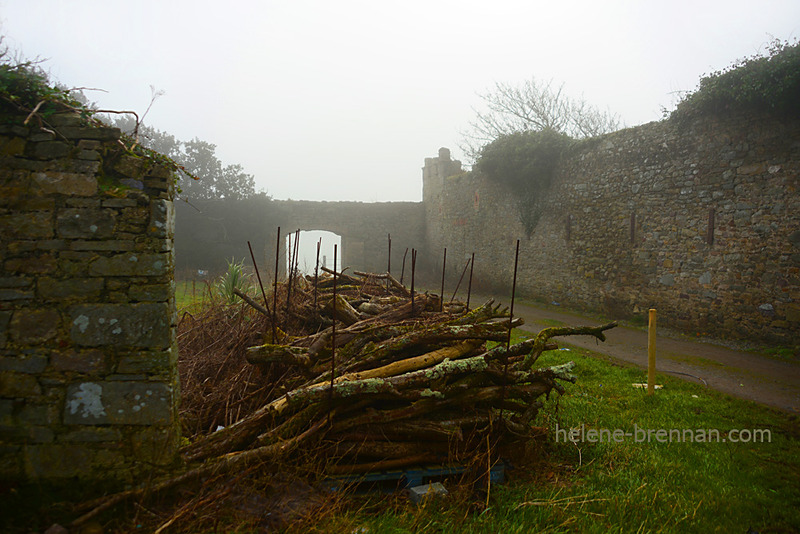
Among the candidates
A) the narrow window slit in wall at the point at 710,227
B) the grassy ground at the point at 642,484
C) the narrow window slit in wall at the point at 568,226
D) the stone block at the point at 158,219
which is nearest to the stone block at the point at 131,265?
the stone block at the point at 158,219

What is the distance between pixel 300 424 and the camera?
333 centimetres

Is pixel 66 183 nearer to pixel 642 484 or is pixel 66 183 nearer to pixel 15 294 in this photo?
pixel 15 294

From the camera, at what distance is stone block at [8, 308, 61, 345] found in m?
2.95

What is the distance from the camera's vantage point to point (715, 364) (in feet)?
23.3

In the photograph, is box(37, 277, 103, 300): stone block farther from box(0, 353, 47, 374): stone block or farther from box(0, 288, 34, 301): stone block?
box(0, 353, 47, 374): stone block

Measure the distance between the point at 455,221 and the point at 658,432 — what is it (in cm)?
1499

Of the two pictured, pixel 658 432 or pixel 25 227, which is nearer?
pixel 25 227

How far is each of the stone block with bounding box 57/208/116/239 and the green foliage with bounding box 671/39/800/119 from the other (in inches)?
386

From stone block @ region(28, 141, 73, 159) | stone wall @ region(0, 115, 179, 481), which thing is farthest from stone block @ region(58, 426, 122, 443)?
stone block @ region(28, 141, 73, 159)

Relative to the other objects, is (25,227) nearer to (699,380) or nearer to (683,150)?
(699,380)

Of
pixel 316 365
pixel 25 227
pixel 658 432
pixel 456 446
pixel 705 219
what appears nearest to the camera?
pixel 25 227

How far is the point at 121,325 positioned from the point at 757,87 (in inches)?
395

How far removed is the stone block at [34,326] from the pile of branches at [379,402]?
1.11m

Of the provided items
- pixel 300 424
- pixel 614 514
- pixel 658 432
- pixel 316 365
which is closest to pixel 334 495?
pixel 300 424
